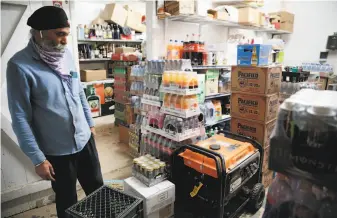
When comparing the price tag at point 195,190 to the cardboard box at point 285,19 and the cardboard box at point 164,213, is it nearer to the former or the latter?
the cardboard box at point 164,213

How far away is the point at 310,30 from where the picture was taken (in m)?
6.37

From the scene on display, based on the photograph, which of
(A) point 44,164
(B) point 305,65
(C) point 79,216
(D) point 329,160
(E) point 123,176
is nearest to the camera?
(D) point 329,160

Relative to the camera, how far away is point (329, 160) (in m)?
0.88

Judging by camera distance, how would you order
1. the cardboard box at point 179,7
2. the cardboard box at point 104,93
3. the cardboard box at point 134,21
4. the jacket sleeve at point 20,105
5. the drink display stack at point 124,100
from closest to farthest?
the jacket sleeve at point 20,105
the cardboard box at point 179,7
the drink display stack at point 124,100
the cardboard box at point 104,93
the cardboard box at point 134,21

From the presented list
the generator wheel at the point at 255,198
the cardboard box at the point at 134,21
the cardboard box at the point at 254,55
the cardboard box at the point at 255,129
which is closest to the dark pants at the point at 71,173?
the generator wheel at the point at 255,198

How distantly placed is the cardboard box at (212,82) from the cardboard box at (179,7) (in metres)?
0.91

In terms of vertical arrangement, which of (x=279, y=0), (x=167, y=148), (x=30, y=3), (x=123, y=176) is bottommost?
(x=123, y=176)

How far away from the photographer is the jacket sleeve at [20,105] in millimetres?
1449

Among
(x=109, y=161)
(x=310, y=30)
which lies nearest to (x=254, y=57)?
(x=109, y=161)

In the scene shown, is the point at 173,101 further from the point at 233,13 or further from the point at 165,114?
the point at 233,13

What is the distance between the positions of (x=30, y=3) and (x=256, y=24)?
160 inches

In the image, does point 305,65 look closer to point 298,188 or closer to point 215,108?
point 215,108

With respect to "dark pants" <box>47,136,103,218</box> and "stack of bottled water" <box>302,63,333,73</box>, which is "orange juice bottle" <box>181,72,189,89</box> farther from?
"stack of bottled water" <box>302,63,333,73</box>

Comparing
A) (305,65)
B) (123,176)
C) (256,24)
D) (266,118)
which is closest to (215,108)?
(266,118)
